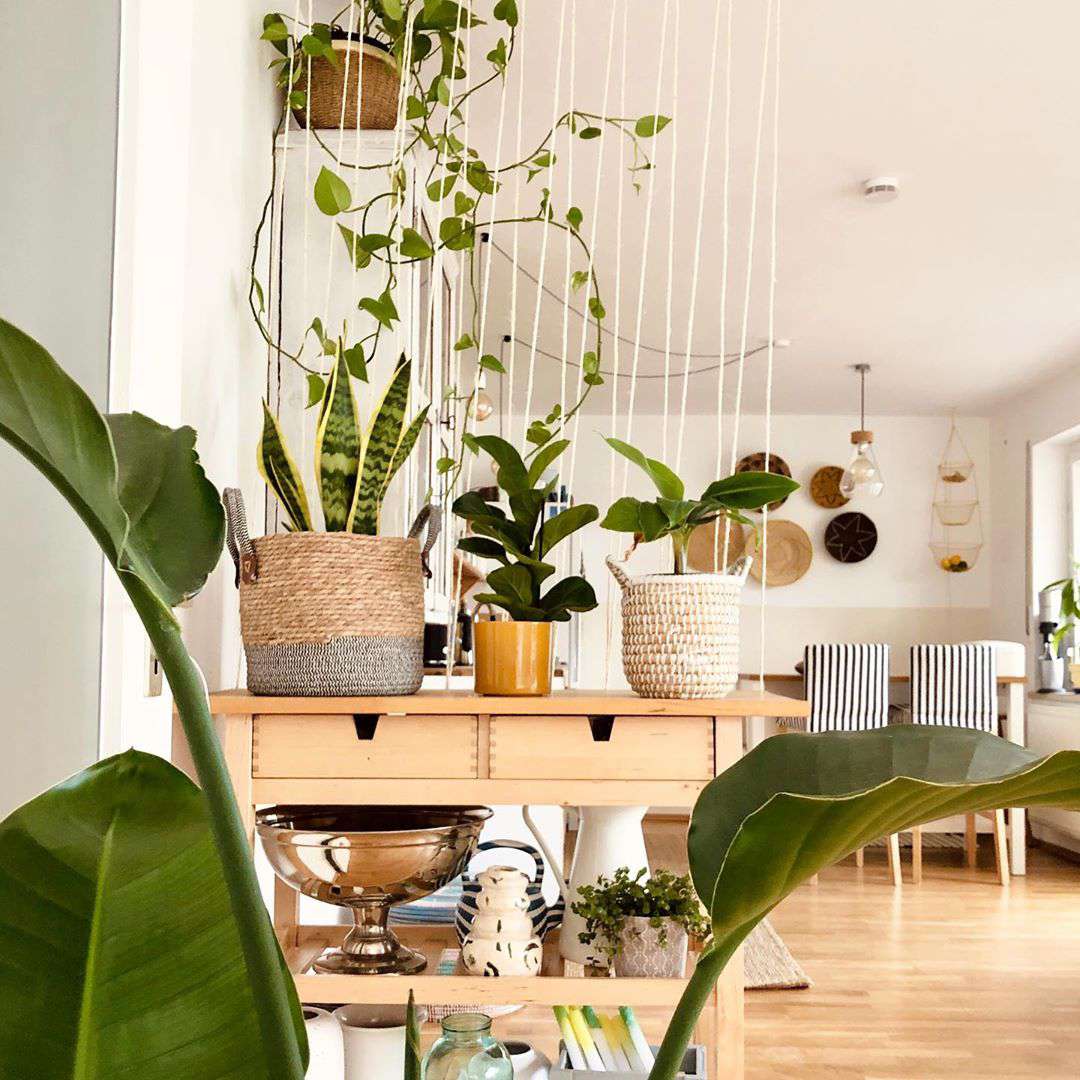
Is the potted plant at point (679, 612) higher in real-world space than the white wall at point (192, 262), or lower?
lower

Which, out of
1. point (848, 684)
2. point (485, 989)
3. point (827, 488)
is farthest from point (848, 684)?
point (485, 989)

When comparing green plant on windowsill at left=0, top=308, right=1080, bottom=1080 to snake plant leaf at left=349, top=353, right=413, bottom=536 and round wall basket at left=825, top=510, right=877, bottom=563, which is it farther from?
round wall basket at left=825, top=510, right=877, bottom=563

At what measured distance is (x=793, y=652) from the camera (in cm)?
762

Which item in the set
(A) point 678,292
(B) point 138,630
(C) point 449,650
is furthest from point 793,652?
(B) point 138,630

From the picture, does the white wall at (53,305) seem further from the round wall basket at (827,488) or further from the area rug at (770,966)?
the round wall basket at (827,488)

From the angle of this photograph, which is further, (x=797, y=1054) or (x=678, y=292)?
(x=678, y=292)

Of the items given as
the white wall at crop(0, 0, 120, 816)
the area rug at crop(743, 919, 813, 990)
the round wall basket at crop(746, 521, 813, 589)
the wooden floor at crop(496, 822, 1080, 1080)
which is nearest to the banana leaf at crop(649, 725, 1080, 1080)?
the white wall at crop(0, 0, 120, 816)

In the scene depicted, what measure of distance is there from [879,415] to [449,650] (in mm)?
6229

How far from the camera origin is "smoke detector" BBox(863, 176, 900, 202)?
400 cm

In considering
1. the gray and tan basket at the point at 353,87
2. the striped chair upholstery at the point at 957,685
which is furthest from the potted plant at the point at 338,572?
the striped chair upholstery at the point at 957,685

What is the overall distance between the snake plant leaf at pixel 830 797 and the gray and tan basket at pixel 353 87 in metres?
2.06

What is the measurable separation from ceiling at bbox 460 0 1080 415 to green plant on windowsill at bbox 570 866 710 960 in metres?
0.89

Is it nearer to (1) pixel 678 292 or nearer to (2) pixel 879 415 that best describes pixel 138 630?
(1) pixel 678 292

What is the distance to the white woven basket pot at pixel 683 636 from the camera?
1628mm
